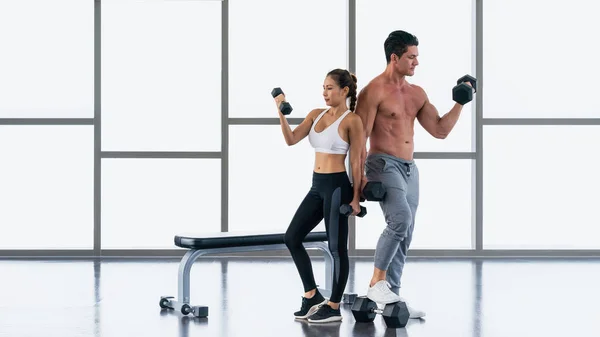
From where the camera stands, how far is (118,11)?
6730 millimetres

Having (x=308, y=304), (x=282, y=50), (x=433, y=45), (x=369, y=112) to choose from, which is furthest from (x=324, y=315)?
(x=433, y=45)

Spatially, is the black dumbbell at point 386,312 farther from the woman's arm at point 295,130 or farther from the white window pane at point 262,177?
the white window pane at point 262,177

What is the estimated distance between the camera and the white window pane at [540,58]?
22.4ft

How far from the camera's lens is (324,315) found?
3996 millimetres

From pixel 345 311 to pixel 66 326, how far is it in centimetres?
142

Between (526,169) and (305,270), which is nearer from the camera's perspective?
(305,270)

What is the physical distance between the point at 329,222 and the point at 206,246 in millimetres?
692

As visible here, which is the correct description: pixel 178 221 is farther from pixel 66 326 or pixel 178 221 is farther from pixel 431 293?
pixel 66 326

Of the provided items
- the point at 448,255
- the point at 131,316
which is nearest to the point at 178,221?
the point at 448,255

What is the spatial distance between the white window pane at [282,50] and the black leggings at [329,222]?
8.95 ft

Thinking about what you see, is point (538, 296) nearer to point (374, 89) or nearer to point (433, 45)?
point (374, 89)

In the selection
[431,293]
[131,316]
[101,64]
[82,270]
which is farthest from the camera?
[101,64]

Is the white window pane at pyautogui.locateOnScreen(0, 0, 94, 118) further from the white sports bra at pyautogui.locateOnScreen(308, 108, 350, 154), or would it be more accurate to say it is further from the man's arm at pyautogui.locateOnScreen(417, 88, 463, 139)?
the man's arm at pyautogui.locateOnScreen(417, 88, 463, 139)

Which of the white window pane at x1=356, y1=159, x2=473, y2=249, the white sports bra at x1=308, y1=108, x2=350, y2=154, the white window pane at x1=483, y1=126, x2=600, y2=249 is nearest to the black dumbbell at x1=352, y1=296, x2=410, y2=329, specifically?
the white sports bra at x1=308, y1=108, x2=350, y2=154
